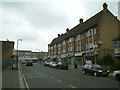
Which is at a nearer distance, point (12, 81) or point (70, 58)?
point (12, 81)

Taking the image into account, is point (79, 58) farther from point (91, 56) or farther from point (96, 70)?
point (96, 70)

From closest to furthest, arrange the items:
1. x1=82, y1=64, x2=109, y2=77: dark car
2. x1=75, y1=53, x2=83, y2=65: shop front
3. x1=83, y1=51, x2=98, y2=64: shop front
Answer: x1=82, y1=64, x2=109, y2=77: dark car → x1=83, y1=51, x2=98, y2=64: shop front → x1=75, y1=53, x2=83, y2=65: shop front

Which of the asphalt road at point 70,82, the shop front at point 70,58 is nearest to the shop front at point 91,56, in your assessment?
the shop front at point 70,58

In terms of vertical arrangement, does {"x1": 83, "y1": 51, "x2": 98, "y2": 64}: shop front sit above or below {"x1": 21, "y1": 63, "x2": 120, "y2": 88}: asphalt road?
above

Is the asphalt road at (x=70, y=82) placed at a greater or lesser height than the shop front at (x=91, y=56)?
lesser

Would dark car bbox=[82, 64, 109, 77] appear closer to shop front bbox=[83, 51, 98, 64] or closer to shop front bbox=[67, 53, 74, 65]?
shop front bbox=[83, 51, 98, 64]

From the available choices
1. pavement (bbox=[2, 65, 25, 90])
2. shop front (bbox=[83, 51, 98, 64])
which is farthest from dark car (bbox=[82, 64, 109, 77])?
shop front (bbox=[83, 51, 98, 64])

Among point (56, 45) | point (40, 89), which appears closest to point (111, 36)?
point (40, 89)

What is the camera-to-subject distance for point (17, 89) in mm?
9570

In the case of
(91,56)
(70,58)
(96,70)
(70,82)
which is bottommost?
(70,82)

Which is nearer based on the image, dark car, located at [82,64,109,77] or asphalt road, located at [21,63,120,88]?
asphalt road, located at [21,63,120,88]

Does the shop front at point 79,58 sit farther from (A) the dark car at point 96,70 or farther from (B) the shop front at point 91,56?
(A) the dark car at point 96,70

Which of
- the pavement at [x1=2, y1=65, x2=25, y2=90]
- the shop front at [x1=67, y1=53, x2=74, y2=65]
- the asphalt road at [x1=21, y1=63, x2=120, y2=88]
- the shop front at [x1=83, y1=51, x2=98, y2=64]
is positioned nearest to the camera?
the pavement at [x1=2, y1=65, x2=25, y2=90]

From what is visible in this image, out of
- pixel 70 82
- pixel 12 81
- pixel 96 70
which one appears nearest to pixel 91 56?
pixel 96 70
